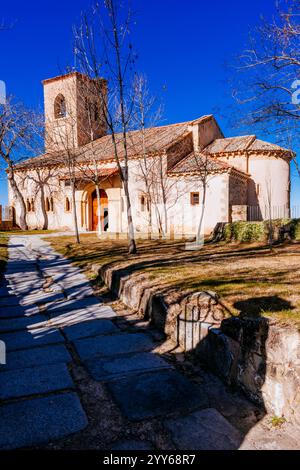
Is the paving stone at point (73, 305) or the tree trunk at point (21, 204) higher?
the tree trunk at point (21, 204)

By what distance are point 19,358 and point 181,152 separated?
63.9 ft

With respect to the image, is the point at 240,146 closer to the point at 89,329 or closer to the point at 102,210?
the point at 102,210

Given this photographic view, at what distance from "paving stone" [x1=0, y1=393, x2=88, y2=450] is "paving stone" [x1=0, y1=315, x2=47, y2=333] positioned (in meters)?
1.77

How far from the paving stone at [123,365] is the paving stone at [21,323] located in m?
1.42

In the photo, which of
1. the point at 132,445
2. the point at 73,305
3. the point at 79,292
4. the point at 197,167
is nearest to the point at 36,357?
the point at 132,445

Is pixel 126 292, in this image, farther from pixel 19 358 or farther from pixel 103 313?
pixel 19 358

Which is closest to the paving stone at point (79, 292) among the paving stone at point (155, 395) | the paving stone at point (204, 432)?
the paving stone at point (155, 395)

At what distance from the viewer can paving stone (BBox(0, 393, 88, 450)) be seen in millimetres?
1922

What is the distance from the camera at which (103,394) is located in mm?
2449

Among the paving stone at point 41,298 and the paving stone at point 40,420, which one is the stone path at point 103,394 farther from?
the paving stone at point 41,298

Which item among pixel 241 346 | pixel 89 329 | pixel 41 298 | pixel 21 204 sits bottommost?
pixel 89 329

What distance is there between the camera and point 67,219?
24312 mm

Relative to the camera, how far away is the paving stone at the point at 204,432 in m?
1.89

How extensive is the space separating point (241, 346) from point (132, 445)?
44.5 inches
